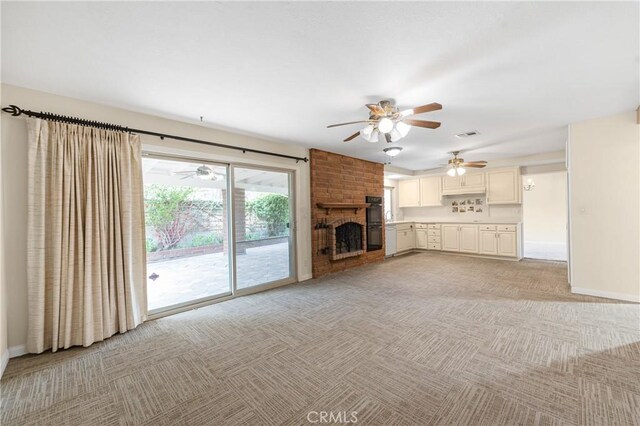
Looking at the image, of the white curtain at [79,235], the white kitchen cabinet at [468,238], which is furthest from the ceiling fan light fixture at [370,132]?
the white kitchen cabinet at [468,238]

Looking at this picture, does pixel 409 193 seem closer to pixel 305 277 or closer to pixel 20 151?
pixel 305 277

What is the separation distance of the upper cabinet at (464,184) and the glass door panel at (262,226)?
15.6 feet

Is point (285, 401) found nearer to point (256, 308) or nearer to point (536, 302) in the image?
point (256, 308)

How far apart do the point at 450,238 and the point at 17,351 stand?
7.69m

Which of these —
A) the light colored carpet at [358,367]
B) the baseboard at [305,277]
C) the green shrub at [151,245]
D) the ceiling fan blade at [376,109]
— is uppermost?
the ceiling fan blade at [376,109]

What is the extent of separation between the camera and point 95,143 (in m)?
2.63

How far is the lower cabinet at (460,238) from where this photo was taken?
21.3 ft

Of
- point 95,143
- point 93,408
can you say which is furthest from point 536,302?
point 95,143

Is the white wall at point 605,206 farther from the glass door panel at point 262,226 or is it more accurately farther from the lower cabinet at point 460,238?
the glass door panel at point 262,226

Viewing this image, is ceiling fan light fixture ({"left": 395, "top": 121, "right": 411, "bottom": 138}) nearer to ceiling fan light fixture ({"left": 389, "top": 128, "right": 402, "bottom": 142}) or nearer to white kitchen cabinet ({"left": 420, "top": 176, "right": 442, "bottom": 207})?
ceiling fan light fixture ({"left": 389, "top": 128, "right": 402, "bottom": 142})

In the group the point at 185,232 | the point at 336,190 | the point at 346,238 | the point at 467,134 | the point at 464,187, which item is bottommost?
the point at 346,238

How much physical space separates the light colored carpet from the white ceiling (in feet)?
7.91

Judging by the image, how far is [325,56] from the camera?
201 centimetres

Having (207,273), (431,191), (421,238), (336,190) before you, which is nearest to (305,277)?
(207,273)
